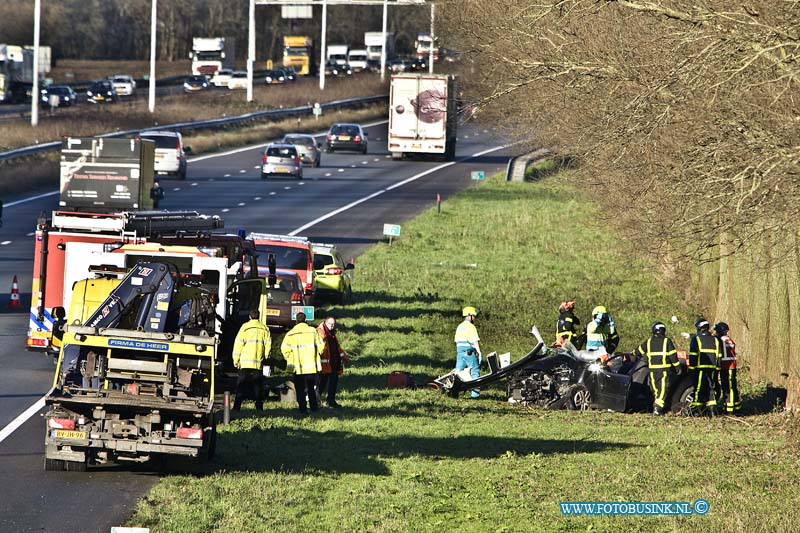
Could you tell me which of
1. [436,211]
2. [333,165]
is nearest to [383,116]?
[333,165]

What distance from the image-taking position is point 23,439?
56.2ft

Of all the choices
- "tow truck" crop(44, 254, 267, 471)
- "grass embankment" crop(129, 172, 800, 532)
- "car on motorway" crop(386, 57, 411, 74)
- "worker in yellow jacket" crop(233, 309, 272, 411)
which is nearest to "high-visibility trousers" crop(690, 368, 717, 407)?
"grass embankment" crop(129, 172, 800, 532)

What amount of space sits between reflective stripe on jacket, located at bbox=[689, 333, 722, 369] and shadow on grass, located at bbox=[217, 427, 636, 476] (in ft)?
11.9

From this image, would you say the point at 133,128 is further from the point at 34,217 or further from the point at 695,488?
the point at 695,488

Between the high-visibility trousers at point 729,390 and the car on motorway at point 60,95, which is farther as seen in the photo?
the car on motorway at point 60,95

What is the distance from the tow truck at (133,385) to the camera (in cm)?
1483

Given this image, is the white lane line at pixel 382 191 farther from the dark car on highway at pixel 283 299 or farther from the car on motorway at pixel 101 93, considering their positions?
the car on motorway at pixel 101 93

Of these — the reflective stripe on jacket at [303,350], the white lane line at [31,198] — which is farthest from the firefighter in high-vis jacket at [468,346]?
the white lane line at [31,198]

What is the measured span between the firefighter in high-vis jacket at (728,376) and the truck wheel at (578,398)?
2.07 meters

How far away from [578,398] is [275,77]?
91711mm

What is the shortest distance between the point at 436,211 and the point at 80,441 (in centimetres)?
3901

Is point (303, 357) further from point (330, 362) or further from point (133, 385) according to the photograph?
point (133, 385)

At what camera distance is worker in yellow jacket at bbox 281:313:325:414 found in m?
19.1

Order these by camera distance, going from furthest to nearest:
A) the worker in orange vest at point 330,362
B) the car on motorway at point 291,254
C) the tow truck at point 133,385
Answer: the car on motorway at point 291,254
the worker in orange vest at point 330,362
the tow truck at point 133,385
